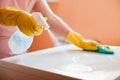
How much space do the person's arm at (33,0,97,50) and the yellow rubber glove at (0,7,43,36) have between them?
14.2 inches

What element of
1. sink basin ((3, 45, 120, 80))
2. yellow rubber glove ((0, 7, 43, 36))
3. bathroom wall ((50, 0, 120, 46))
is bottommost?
sink basin ((3, 45, 120, 80))

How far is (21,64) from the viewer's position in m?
0.63

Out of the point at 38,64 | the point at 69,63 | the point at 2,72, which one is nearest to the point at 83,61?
the point at 69,63

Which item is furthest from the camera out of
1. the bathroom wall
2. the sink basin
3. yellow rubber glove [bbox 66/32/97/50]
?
the bathroom wall

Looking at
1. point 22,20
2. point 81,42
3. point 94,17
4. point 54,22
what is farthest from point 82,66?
point 94,17

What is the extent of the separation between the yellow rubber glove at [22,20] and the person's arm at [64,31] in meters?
0.36

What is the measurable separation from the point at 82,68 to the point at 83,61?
3.4 inches

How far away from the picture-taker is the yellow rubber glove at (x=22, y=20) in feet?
2.06

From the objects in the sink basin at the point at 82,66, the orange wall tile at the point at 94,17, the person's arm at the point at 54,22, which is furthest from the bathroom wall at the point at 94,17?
the sink basin at the point at 82,66

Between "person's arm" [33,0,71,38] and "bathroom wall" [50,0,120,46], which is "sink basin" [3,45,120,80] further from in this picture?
"bathroom wall" [50,0,120,46]

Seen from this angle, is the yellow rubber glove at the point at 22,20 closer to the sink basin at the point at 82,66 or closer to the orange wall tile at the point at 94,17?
the sink basin at the point at 82,66

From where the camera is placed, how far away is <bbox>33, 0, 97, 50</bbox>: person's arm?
3.11 feet

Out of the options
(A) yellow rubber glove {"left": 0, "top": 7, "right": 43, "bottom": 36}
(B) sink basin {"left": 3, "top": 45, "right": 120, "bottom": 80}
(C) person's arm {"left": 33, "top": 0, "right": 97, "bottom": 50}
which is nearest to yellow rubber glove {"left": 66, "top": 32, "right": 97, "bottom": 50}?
(C) person's arm {"left": 33, "top": 0, "right": 97, "bottom": 50}

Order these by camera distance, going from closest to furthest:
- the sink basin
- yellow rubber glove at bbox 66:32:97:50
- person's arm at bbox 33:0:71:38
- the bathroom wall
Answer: the sink basin → yellow rubber glove at bbox 66:32:97:50 → person's arm at bbox 33:0:71:38 → the bathroom wall
